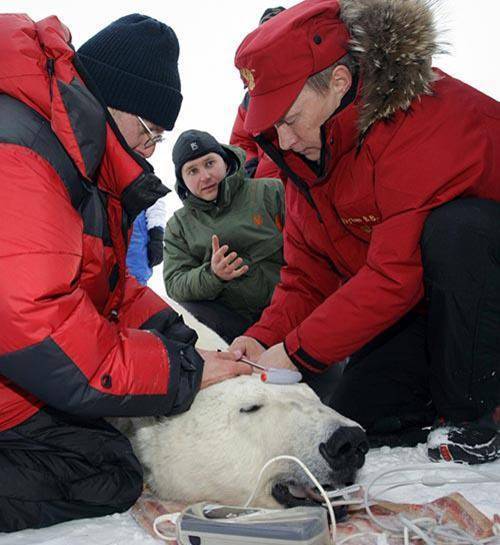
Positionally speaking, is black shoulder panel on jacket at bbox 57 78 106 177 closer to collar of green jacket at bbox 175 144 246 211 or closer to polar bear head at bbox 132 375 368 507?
polar bear head at bbox 132 375 368 507

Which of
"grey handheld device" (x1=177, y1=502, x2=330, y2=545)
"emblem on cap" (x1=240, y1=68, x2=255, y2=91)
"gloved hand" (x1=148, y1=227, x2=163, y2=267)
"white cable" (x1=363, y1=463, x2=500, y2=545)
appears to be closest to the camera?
"grey handheld device" (x1=177, y1=502, x2=330, y2=545)

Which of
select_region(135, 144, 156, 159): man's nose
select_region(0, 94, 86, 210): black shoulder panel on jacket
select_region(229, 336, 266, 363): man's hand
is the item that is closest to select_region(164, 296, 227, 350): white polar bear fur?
select_region(229, 336, 266, 363): man's hand

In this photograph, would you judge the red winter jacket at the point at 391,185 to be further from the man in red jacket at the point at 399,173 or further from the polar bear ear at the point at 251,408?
the polar bear ear at the point at 251,408

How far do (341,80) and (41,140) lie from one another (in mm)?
951

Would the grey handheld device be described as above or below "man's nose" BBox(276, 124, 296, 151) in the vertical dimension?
below

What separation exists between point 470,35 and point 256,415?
25.7ft

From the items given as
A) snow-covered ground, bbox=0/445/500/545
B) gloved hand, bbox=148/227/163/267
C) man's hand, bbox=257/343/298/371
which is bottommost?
gloved hand, bbox=148/227/163/267

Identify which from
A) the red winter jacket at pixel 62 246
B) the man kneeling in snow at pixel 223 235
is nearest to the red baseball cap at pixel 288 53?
the red winter jacket at pixel 62 246

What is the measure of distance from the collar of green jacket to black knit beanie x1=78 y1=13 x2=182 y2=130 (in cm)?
130

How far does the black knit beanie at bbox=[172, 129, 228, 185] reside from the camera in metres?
3.39

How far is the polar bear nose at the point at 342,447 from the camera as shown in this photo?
164 centimetres

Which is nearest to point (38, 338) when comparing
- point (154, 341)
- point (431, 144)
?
point (154, 341)

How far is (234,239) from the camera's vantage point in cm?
334

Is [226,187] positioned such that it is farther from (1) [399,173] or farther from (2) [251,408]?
(2) [251,408]
